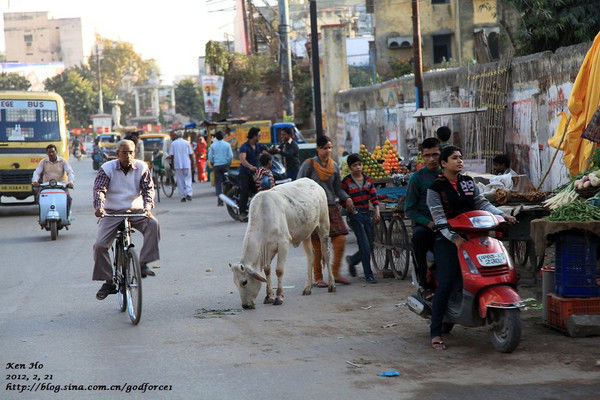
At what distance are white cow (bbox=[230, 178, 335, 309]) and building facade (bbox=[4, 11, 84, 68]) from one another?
118585 mm

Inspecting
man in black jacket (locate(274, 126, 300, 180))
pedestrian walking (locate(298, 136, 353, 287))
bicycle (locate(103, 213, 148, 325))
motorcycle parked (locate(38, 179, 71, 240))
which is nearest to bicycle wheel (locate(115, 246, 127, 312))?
bicycle (locate(103, 213, 148, 325))

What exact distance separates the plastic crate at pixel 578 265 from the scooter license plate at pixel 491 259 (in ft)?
3.05

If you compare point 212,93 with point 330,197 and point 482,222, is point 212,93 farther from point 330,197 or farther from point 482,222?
point 482,222

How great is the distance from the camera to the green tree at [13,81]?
309ft

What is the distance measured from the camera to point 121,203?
9.87 meters

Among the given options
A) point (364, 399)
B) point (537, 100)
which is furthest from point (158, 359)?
point (537, 100)

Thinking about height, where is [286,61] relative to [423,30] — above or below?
below

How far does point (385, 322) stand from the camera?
29.5ft

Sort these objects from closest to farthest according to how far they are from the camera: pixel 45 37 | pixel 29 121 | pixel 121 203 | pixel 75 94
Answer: pixel 121 203 → pixel 29 121 → pixel 75 94 → pixel 45 37

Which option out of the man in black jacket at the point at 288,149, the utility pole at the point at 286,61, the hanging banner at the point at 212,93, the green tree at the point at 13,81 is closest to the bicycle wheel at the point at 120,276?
the man in black jacket at the point at 288,149

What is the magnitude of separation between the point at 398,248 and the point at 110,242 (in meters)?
3.80

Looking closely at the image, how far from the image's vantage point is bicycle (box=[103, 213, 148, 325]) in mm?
9211

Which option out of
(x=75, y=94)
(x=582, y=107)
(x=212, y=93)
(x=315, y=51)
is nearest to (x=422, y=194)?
(x=582, y=107)

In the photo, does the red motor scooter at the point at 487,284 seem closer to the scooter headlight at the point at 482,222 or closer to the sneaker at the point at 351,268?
the scooter headlight at the point at 482,222
